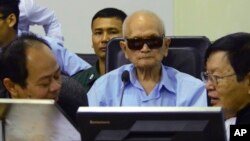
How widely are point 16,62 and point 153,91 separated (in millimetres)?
711

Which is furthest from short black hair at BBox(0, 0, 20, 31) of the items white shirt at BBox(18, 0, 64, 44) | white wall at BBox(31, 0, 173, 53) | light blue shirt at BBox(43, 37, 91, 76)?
white wall at BBox(31, 0, 173, 53)

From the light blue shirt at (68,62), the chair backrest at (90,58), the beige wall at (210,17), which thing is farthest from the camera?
the beige wall at (210,17)

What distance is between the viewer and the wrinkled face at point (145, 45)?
253cm

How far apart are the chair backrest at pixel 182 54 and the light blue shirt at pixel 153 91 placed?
11 cm

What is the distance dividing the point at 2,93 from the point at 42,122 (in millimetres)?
824

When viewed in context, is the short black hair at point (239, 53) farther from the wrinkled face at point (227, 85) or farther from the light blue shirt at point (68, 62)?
the light blue shirt at point (68, 62)

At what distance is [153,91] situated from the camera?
8.49 feet

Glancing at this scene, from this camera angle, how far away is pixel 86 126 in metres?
1.33

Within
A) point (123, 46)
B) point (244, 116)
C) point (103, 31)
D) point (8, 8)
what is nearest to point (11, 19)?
point (8, 8)

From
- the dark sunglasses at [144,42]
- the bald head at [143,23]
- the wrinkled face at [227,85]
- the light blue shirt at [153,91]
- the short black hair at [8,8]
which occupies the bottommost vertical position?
the light blue shirt at [153,91]

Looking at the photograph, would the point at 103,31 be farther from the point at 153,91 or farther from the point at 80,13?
the point at 80,13

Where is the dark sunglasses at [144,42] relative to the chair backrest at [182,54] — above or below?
above

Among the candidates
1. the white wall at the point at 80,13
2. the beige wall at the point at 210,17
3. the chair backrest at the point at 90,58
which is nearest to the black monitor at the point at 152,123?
the chair backrest at the point at 90,58

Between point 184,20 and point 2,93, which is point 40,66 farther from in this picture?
point 184,20
